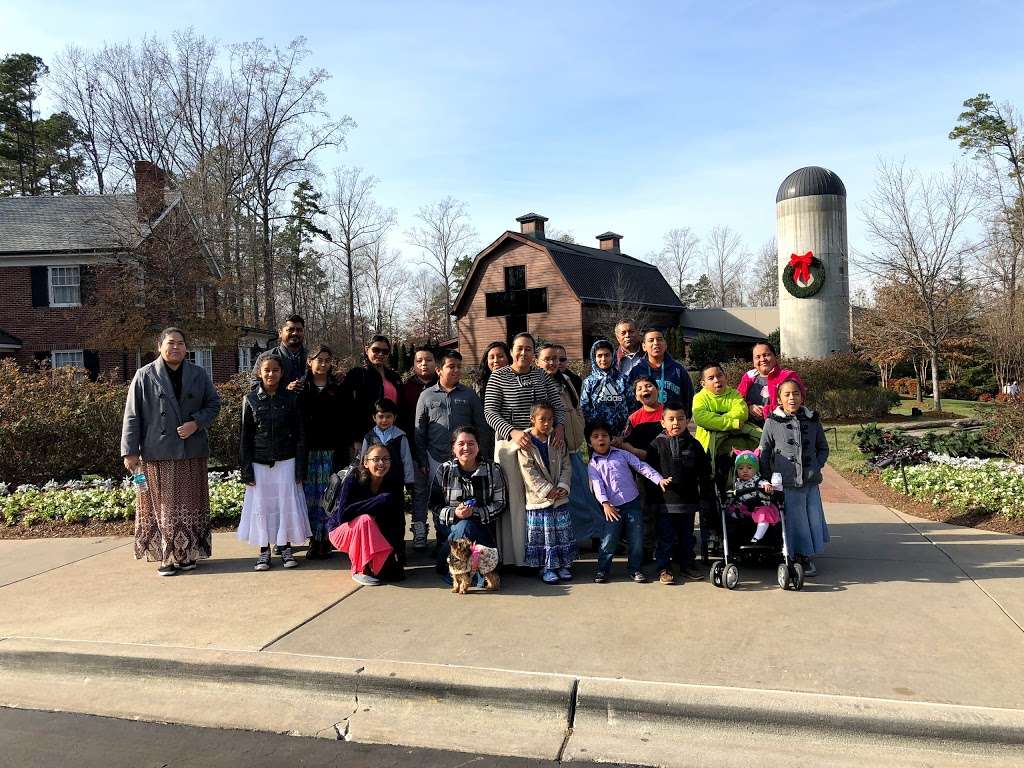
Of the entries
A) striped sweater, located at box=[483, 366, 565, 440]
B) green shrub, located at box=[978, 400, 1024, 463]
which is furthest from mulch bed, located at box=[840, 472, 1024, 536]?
striped sweater, located at box=[483, 366, 565, 440]

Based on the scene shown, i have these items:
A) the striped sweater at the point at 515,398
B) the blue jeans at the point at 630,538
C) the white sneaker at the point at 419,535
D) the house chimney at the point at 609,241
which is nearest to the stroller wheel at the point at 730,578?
the blue jeans at the point at 630,538

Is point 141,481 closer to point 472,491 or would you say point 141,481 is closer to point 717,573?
point 472,491

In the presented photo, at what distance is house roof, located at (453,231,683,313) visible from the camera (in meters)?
34.0

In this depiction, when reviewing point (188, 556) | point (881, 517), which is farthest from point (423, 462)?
point (881, 517)

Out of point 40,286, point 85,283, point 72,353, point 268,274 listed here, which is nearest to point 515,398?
point 85,283

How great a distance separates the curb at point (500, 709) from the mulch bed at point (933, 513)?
4.20 meters

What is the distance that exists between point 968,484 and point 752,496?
13.5 ft

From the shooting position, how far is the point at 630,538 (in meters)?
5.36

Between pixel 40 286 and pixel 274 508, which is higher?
pixel 40 286

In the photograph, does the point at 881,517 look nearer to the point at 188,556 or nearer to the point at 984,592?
the point at 984,592

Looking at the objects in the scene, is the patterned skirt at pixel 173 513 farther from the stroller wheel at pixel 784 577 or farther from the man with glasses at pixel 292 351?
the stroller wheel at pixel 784 577

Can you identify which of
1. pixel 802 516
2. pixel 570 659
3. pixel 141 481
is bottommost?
pixel 570 659

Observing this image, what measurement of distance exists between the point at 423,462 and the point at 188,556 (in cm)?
204

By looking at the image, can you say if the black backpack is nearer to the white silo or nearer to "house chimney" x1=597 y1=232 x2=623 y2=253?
the white silo
